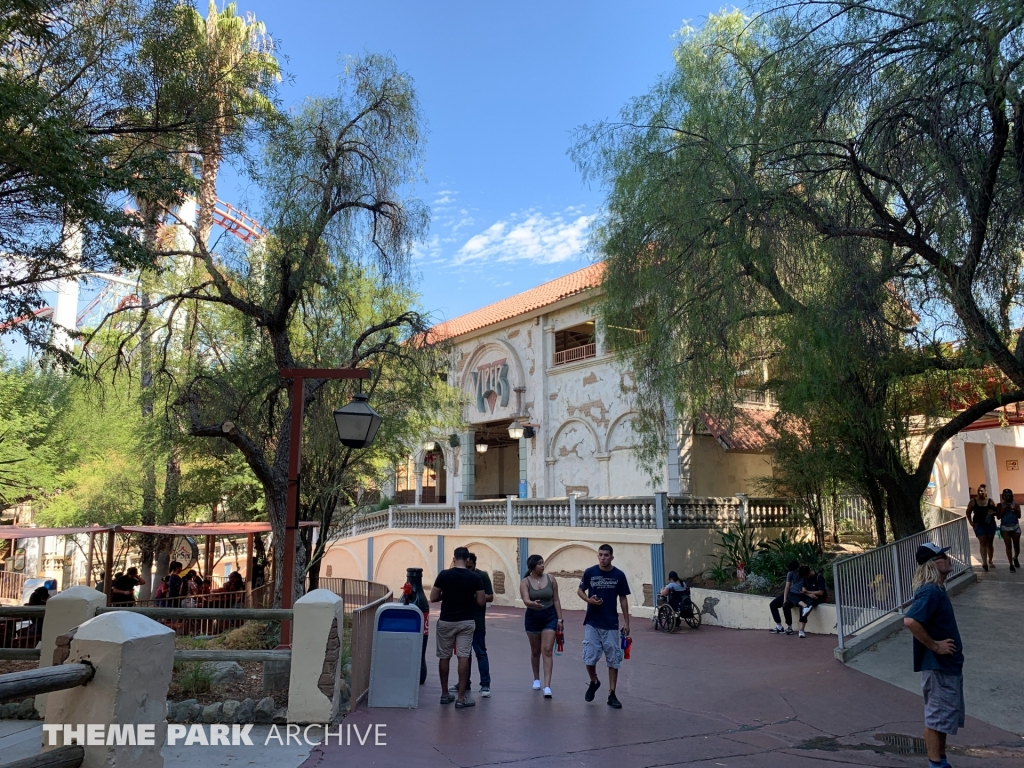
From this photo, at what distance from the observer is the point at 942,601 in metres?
5.75

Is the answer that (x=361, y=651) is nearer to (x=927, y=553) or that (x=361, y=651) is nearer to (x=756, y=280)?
(x=927, y=553)

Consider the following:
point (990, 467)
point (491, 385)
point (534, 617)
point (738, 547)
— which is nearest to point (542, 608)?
point (534, 617)

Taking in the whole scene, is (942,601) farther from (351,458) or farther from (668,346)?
(351,458)

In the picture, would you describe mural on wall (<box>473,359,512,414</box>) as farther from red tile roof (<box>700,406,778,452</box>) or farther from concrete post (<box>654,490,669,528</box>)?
concrete post (<box>654,490,669,528</box>)

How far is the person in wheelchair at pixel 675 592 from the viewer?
14.9 m

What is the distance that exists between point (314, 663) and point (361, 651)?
1.05m

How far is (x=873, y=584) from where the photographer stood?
1097cm

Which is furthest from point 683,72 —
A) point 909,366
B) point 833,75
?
point 909,366

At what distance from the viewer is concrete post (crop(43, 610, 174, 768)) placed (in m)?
3.52

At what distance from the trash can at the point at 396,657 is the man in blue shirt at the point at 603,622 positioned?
1818 millimetres

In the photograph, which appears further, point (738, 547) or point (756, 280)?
point (738, 547)

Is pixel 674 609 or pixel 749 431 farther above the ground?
pixel 749 431

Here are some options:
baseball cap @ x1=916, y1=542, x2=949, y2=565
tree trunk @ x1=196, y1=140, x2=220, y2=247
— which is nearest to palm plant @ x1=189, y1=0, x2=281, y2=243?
tree trunk @ x1=196, y1=140, x2=220, y2=247

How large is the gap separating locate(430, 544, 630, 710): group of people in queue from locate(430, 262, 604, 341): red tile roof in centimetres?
1444
